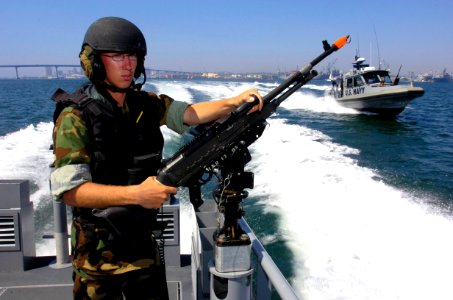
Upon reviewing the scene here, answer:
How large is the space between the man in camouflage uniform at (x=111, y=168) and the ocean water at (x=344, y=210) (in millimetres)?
3713

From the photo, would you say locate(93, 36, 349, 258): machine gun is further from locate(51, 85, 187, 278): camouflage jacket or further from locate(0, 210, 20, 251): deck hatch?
locate(0, 210, 20, 251): deck hatch

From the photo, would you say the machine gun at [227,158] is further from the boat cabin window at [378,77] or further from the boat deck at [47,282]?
the boat cabin window at [378,77]

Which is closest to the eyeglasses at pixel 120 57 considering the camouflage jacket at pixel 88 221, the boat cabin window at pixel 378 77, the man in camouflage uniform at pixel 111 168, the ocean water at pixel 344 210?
the man in camouflage uniform at pixel 111 168

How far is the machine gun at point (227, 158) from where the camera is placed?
2.03 meters

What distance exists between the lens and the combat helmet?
187 centimetres

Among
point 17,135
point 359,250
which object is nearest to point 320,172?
point 359,250

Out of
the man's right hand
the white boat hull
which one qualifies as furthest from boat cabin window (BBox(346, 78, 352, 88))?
the man's right hand

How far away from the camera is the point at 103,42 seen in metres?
1.87

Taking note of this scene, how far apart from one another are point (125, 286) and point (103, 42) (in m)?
1.24

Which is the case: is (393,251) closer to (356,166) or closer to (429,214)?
(429,214)

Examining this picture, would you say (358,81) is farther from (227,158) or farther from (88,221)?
(88,221)

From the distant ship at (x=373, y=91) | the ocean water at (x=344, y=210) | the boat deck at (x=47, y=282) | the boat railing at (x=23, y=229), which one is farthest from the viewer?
the distant ship at (x=373, y=91)

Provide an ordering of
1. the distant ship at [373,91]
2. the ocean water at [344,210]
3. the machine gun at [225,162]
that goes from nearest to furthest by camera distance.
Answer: the machine gun at [225,162], the ocean water at [344,210], the distant ship at [373,91]

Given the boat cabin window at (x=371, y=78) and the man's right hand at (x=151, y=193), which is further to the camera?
the boat cabin window at (x=371, y=78)
